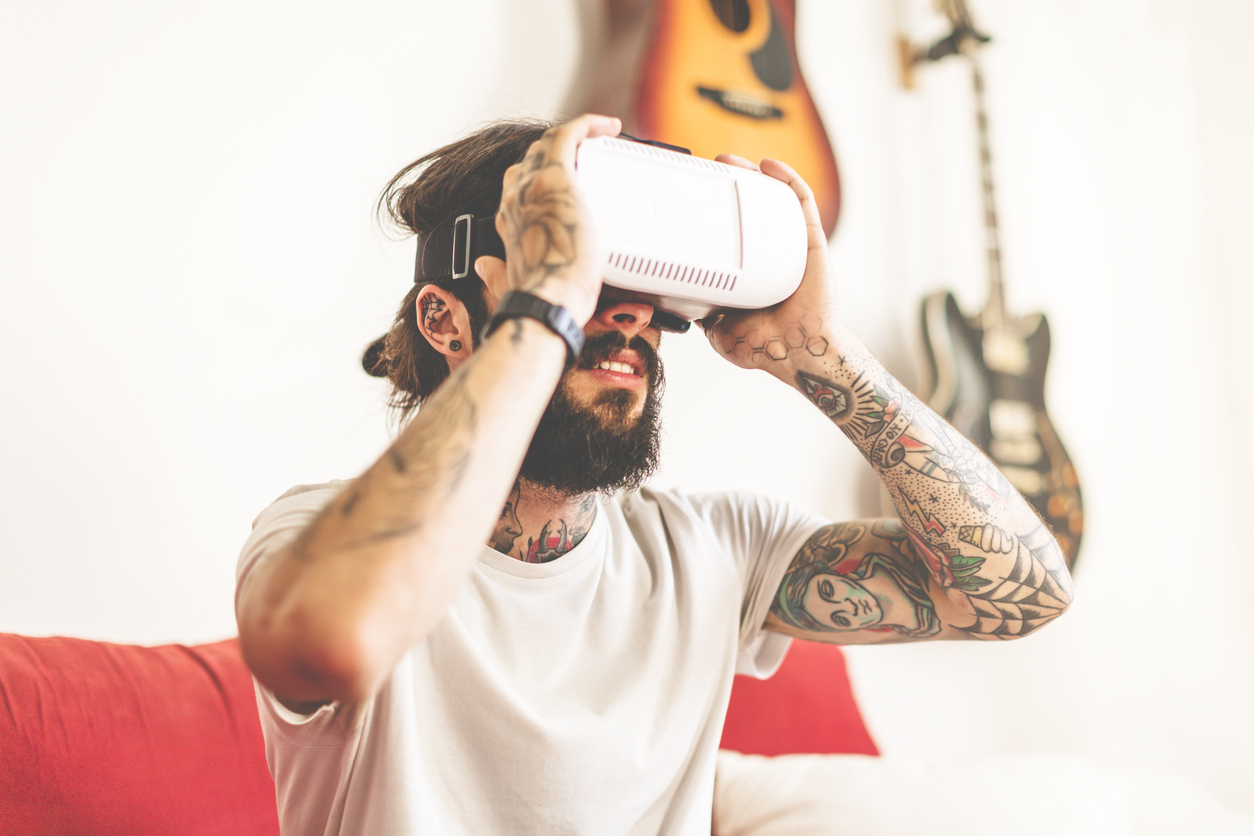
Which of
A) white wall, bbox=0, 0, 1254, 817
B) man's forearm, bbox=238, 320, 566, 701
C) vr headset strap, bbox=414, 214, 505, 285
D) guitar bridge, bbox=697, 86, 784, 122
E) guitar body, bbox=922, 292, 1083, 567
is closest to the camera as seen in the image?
man's forearm, bbox=238, 320, 566, 701

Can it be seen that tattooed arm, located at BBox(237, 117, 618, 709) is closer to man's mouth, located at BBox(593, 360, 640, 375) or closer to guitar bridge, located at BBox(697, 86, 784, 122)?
man's mouth, located at BBox(593, 360, 640, 375)

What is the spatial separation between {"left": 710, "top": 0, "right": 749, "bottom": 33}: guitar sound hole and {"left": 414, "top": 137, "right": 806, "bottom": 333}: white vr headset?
3.06ft

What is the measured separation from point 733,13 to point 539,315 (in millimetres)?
1242

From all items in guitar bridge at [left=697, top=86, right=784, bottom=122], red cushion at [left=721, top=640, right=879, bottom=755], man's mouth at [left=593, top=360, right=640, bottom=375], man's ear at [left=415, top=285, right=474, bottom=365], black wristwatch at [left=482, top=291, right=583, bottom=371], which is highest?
guitar bridge at [left=697, top=86, right=784, bottom=122]

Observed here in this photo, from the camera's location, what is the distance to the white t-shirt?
2.65 feet

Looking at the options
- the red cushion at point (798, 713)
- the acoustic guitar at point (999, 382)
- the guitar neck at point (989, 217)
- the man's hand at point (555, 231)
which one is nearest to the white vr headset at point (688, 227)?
the man's hand at point (555, 231)

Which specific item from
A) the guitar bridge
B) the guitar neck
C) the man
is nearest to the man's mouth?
the man

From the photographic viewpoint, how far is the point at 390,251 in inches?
54.4

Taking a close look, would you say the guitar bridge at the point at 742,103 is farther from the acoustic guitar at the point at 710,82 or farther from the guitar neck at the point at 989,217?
the guitar neck at the point at 989,217

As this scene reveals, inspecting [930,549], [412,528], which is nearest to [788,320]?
[930,549]

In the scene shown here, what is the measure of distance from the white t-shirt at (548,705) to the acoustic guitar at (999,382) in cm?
88

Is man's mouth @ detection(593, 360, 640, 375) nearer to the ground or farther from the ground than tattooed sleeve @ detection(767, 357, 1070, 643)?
farther from the ground

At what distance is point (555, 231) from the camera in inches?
28.2

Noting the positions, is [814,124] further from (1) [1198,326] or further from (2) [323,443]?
(1) [1198,326]
